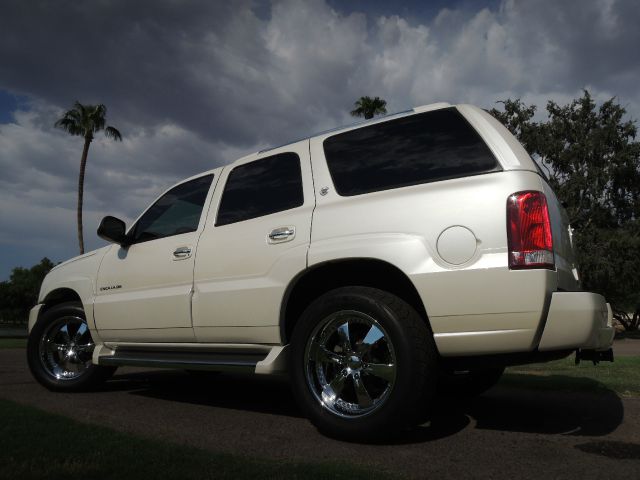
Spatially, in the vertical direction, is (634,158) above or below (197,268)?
above

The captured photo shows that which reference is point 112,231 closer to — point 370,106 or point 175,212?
point 175,212

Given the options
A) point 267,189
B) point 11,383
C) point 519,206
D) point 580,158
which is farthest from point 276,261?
point 580,158

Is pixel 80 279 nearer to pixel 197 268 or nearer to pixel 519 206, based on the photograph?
pixel 197 268

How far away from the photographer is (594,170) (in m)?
27.7

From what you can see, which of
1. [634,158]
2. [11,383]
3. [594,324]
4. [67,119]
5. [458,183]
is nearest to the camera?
[594,324]

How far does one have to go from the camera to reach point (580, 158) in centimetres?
2836

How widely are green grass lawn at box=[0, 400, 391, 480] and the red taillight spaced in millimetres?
1334

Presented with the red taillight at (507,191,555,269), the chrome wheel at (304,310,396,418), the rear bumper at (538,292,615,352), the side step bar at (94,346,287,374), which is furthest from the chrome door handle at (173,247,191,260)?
the rear bumper at (538,292,615,352)

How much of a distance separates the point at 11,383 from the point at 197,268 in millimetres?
3048

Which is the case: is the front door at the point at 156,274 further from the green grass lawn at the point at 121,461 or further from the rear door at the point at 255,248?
the green grass lawn at the point at 121,461

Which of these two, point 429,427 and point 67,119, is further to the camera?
point 67,119

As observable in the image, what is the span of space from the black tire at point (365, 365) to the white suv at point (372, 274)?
1 cm

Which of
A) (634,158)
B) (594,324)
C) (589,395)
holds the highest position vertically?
(634,158)

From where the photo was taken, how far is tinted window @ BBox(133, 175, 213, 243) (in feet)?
15.4
